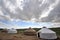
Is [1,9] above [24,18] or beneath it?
above

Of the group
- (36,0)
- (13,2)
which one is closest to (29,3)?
(36,0)

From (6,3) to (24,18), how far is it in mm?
1116

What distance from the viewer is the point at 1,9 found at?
5602 millimetres

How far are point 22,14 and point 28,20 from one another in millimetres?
450

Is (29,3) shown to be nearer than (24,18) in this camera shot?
Yes

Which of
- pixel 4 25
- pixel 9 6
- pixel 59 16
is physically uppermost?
pixel 9 6

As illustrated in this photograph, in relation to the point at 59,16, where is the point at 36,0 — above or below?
above

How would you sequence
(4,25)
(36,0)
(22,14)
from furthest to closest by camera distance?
(4,25) → (22,14) → (36,0)

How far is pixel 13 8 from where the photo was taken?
5.54m

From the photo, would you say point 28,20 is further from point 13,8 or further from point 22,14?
point 13,8

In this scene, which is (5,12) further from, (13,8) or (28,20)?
(28,20)

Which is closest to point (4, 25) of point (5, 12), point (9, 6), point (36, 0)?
point (5, 12)

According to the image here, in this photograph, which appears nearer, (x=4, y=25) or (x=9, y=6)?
(x=9, y=6)

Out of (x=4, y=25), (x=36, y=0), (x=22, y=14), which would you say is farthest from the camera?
(x=4, y=25)
